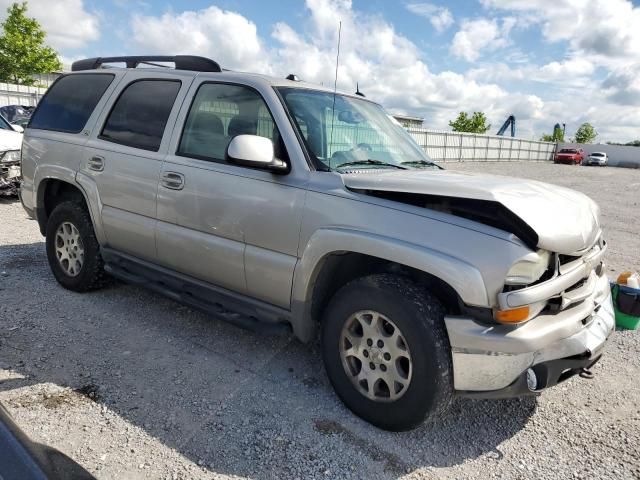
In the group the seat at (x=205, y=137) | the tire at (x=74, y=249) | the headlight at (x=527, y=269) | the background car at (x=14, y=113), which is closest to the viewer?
the headlight at (x=527, y=269)

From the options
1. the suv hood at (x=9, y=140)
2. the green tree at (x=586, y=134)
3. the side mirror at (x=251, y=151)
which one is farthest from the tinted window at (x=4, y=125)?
the green tree at (x=586, y=134)

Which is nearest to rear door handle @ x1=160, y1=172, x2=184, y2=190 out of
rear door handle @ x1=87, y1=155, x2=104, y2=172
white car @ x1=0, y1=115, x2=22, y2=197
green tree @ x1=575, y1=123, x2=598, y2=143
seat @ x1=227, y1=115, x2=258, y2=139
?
seat @ x1=227, y1=115, x2=258, y2=139

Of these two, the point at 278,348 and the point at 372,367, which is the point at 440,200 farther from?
the point at 278,348

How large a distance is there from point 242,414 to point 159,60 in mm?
2983

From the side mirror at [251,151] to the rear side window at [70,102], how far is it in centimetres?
214

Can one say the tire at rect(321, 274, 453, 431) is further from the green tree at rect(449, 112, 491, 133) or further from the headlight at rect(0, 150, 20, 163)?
the green tree at rect(449, 112, 491, 133)

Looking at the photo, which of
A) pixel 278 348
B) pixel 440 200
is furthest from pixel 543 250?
pixel 278 348

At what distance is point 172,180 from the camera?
138 inches

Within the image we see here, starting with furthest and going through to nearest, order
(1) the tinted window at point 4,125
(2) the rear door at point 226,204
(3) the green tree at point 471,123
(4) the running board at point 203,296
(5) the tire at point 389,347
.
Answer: (3) the green tree at point 471,123
(1) the tinted window at point 4,125
(4) the running board at point 203,296
(2) the rear door at point 226,204
(5) the tire at point 389,347

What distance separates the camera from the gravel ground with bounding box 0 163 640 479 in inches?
99.2

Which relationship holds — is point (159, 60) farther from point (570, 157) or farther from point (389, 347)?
point (570, 157)

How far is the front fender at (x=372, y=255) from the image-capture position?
91.7 inches

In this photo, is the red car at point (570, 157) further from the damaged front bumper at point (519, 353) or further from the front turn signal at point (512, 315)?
the front turn signal at point (512, 315)

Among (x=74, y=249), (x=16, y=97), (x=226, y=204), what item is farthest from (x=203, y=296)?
(x=16, y=97)
